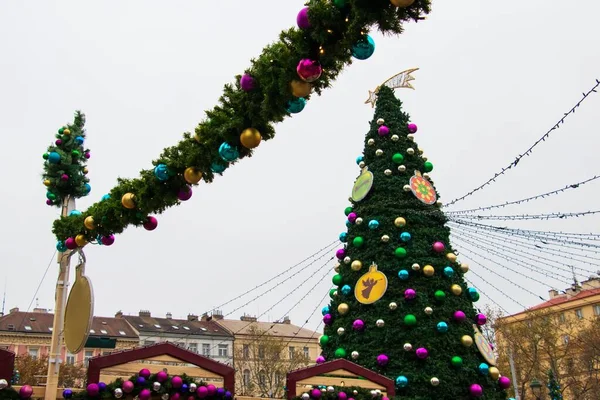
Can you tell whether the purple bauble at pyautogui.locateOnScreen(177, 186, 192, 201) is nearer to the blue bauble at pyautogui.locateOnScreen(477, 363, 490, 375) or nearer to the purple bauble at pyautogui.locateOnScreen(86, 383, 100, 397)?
the purple bauble at pyautogui.locateOnScreen(86, 383, 100, 397)

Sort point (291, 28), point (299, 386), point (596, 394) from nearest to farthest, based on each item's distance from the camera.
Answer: point (291, 28)
point (299, 386)
point (596, 394)

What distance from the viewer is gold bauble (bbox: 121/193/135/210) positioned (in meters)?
4.58

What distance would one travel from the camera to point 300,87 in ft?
10.8

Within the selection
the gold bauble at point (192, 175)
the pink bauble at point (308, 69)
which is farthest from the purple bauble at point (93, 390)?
the pink bauble at point (308, 69)

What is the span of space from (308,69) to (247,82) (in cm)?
49

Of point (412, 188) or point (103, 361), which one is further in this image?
point (412, 188)

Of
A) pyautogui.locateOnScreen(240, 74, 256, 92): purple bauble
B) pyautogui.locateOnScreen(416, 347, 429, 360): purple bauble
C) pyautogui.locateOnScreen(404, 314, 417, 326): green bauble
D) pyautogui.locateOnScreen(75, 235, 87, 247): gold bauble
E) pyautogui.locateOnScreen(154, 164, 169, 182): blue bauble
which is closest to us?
pyautogui.locateOnScreen(240, 74, 256, 92): purple bauble

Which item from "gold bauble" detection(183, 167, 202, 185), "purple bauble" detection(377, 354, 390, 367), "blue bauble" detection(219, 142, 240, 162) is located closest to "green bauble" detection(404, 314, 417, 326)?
"purple bauble" detection(377, 354, 390, 367)

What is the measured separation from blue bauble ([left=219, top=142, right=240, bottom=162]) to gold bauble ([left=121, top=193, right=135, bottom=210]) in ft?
3.85

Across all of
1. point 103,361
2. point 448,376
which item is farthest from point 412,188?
point 103,361

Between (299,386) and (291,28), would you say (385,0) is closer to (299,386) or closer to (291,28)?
(291,28)

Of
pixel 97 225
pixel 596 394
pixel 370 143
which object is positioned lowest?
pixel 596 394

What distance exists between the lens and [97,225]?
16.8ft

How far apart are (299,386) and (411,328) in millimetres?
3583
